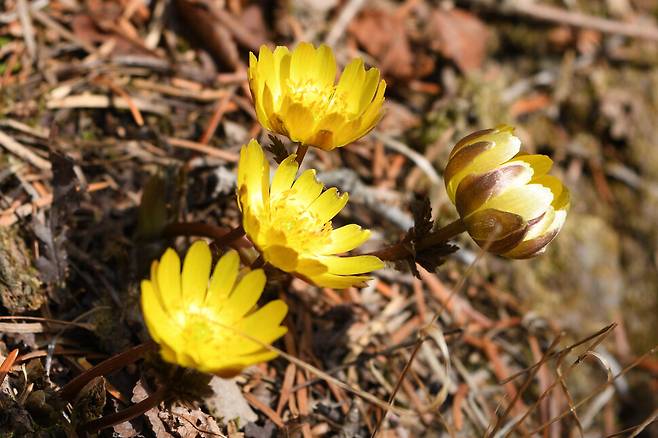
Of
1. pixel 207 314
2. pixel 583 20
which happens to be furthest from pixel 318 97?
pixel 583 20

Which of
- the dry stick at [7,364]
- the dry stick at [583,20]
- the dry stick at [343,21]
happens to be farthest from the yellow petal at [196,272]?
the dry stick at [583,20]

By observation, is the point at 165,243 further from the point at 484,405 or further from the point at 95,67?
the point at 484,405

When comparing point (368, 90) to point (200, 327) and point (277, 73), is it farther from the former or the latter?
point (200, 327)

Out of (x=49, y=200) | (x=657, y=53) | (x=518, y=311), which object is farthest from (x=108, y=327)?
(x=657, y=53)

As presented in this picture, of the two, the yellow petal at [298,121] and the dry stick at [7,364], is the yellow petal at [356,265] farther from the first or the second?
the dry stick at [7,364]

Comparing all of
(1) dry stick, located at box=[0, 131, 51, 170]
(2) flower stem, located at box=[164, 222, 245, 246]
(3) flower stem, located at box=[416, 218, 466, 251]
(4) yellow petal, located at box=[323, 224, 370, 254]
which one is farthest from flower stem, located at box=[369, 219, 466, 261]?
(1) dry stick, located at box=[0, 131, 51, 170]

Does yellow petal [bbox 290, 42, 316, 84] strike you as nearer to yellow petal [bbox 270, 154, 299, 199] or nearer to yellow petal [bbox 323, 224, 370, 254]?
yellow petal [bbox 270, 154, 299, 199]
